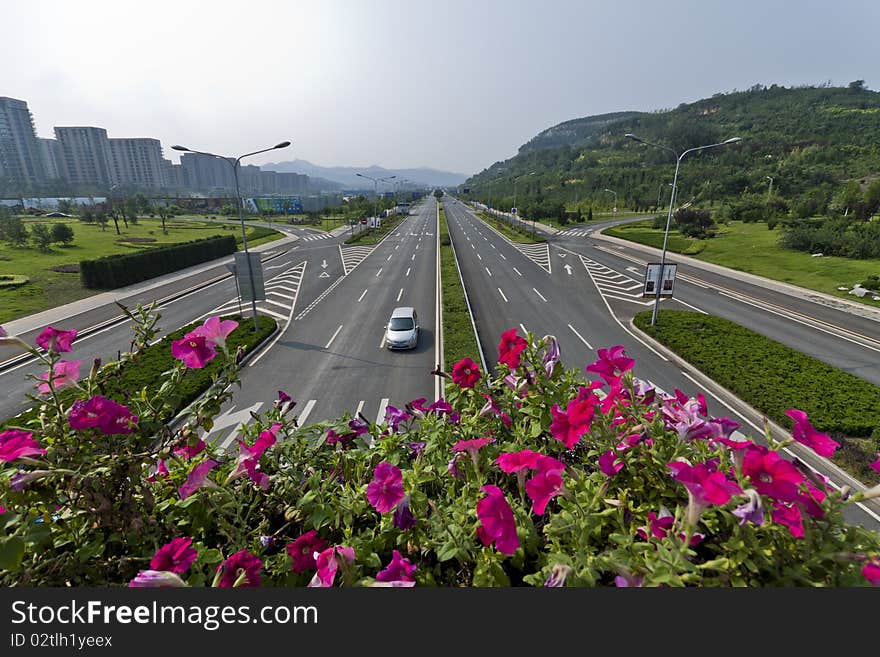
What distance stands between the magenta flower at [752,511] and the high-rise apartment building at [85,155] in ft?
530

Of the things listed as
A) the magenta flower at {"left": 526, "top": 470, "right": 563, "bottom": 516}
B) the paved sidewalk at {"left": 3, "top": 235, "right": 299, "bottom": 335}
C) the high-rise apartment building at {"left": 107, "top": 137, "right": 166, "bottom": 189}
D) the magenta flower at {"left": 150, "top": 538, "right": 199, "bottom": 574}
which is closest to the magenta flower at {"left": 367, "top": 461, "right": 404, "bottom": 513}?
the magenta flower at {"left": 526, "top": 470, "right": 563, "bottom": 516}

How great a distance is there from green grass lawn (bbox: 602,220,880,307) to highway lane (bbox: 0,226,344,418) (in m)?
28.3

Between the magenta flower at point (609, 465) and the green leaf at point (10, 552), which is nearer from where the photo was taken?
the green leaf at point (10, 552)

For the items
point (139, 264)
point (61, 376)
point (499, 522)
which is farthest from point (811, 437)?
point (139, 264)

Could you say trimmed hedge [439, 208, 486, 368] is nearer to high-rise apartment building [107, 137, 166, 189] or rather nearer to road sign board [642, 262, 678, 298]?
road sign board [642, 262, 678, 298]

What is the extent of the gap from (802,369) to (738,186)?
65102 mm

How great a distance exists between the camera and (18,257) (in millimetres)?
30141

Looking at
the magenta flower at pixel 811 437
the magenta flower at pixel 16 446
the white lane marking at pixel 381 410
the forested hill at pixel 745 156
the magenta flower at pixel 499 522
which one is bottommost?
the white lane marking at pixel 381 410

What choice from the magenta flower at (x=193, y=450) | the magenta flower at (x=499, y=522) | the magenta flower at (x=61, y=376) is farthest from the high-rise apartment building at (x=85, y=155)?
the magenta flower at (x=499, y=522)

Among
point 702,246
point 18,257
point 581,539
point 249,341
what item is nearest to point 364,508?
point 581,539

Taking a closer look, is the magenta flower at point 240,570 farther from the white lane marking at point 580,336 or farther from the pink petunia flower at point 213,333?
the white lane marking at point 580,336

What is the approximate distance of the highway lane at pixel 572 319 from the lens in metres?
10.2

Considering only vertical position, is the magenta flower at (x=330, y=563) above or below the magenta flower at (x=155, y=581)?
below

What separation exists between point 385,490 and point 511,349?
119 cm
